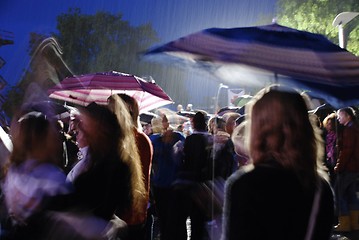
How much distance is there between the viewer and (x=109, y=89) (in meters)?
6.81

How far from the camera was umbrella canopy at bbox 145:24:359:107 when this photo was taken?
298cm

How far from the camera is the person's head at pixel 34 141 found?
312 centimetres

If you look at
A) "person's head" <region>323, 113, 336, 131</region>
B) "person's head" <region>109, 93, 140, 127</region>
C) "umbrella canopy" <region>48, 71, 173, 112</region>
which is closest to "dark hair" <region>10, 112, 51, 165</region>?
"person's head" <region>109, 93, 140, 127</region>

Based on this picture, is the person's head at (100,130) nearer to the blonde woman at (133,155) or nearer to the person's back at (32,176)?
the blonde woman at (133,155)

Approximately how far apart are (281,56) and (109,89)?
4.07 meters

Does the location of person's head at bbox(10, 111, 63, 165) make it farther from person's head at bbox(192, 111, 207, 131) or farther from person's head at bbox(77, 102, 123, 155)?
person's head at bbox(192, 111, 207, 131)

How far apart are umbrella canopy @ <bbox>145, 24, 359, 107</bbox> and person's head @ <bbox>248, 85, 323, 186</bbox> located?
1.73ft

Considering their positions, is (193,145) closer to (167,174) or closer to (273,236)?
(167,174)

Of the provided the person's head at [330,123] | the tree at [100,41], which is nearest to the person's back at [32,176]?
the person's head at [330,123]

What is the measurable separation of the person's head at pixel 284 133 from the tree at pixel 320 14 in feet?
70.5

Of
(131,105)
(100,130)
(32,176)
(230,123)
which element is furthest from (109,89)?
(32,176)

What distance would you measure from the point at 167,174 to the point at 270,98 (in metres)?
4.53

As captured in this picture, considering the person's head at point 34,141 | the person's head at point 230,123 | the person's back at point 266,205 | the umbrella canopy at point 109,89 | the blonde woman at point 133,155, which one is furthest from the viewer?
the person's head at point 230,123

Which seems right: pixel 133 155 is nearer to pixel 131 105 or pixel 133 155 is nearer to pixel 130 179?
pixel 130 179
